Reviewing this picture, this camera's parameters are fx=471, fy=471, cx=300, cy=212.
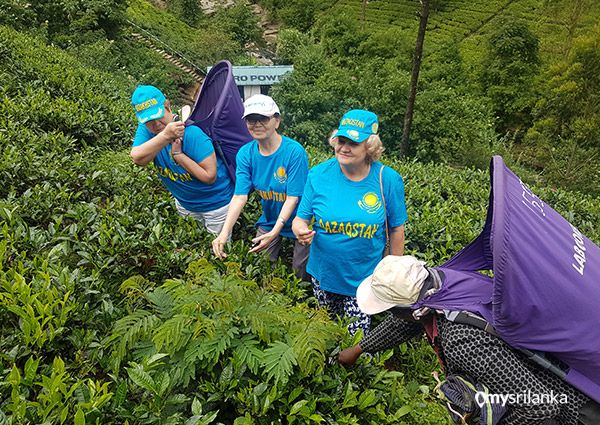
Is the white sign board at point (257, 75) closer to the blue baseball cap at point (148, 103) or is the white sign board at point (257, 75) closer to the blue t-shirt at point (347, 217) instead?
the blue baseball cap at point (148, 103)

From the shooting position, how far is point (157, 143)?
285 centimetres

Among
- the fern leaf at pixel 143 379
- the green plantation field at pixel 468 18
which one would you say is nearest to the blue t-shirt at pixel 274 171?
the fern leaf at pixel 143 379

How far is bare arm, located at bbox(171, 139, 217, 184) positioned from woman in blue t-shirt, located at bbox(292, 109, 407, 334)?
0.65m

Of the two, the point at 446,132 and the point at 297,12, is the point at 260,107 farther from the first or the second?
the point at 297,12

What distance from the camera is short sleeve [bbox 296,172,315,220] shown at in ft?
9.28

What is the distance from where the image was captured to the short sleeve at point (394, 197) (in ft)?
9.06

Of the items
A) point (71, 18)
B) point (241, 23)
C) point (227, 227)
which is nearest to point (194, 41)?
point (241, 23)

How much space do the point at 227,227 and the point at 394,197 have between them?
1.03m

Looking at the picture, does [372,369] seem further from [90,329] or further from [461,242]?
[461,242]

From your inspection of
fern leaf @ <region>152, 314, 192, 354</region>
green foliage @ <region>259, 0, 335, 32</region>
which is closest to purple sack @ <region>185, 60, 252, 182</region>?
fern leaf @ <region>152, 314, 192, 354</region>

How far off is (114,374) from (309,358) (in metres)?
0.75

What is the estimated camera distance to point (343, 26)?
29.9 m

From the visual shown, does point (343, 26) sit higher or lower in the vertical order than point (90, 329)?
lower

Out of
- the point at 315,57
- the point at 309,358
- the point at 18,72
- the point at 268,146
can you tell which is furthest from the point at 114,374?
the point at 315,57
